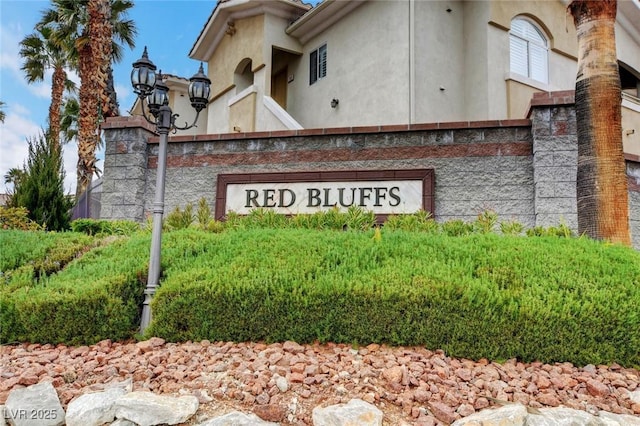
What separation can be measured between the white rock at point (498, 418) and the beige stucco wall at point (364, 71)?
30.7ft

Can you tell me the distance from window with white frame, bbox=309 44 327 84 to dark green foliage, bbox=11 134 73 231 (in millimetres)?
7553

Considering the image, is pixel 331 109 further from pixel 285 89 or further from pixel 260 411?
pixel 260 411

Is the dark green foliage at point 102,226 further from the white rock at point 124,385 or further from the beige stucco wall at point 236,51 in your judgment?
the beige stucco wall at point 236,51

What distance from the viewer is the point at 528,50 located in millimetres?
13430

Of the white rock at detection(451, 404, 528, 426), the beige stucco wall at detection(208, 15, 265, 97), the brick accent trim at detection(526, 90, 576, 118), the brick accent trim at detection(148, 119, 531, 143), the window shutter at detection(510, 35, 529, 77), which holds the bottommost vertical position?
the white rock at detection(451, 404, 528, 426)

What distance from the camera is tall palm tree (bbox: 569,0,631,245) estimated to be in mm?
6492

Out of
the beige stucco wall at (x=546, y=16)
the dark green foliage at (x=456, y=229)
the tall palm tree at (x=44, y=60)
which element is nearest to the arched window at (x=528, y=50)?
the beige stucco wall at (x=546, y=16)

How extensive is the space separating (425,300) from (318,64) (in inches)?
468

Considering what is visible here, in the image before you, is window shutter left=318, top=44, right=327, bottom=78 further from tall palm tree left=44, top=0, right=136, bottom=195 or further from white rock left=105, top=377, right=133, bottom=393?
white rock left=105, top=377, right=133, bottom=393

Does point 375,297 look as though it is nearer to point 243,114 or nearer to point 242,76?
point 243,114

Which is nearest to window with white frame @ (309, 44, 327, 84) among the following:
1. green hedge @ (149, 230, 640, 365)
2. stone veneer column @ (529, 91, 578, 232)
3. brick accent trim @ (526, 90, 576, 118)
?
brick accent trim @ (526, 90, 576, 118)

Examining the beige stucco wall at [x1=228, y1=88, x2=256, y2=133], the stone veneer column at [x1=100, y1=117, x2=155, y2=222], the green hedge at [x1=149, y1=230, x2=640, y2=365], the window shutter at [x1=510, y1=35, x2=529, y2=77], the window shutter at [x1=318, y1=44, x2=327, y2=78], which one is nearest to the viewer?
the green hedge at [x1=149, y1=230, x2=640, y2=365]

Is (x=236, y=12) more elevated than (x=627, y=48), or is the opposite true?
(x=236, y=12)

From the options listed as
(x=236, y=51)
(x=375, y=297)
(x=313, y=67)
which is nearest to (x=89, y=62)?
(x=236, y=51)
